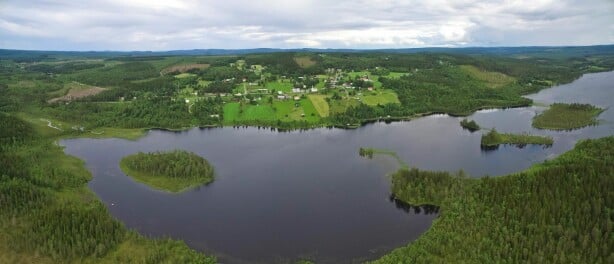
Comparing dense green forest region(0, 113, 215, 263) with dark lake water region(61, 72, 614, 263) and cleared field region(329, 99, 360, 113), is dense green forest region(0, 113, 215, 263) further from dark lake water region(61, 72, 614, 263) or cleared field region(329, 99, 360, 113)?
cleared field region(329, 99, 360, 113)

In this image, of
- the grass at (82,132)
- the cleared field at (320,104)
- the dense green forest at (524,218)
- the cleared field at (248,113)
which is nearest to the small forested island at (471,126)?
the cleared field at (320,104)

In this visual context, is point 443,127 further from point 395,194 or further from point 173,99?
point 173,99

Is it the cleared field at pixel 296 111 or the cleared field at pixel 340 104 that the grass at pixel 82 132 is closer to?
the cleared field at pixel 296 111

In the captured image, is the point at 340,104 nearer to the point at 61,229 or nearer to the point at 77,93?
the point at 61,229

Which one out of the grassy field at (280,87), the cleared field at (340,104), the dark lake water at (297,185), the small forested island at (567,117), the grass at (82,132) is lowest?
the dark lake water at (297,185)

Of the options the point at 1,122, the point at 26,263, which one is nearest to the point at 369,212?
the point at 26,263

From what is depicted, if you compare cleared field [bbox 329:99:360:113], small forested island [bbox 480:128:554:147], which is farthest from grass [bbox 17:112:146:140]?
small forested island [bbox 480:128:554:147]

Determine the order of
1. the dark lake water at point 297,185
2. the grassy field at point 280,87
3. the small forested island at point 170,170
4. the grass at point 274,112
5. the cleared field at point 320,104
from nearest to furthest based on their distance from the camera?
the dark lake water at point 297,185
the small forested island at point 170,170
the grass at point 274,112
the cleared field at point 320,104
the grassy field at point 280,87
